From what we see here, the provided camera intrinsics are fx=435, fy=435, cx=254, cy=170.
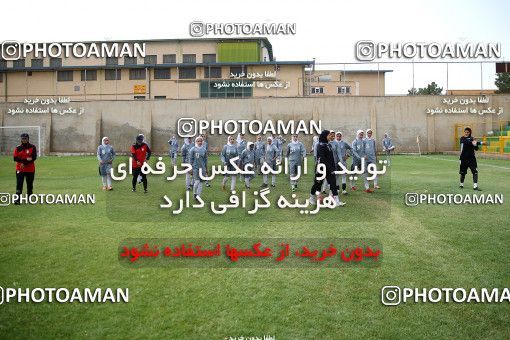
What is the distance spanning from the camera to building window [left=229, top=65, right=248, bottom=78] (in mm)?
44013

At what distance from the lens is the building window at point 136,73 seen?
1761 inches

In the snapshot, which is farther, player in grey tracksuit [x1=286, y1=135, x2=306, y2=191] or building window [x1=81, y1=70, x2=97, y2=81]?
building window [x1=81, y1=70, x2=97, y2=81]

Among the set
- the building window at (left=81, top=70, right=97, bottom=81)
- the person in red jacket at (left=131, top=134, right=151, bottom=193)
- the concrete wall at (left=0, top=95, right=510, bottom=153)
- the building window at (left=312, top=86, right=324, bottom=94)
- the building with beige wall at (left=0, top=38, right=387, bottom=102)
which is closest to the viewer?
the person in red jacket at (left=131, top=134, right=151, bottom=193)

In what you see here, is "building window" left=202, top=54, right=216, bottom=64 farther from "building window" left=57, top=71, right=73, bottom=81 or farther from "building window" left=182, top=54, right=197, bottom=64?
"building window" left=57, top=71, right=73, bottom=81

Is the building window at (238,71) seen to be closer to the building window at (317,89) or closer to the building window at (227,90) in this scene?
the building window at (227,90)

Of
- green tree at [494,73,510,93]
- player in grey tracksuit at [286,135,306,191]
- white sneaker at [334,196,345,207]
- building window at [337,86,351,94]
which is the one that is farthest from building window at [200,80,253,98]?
green tree at [494,73,510,93]

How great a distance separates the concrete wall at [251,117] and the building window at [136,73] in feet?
21.4

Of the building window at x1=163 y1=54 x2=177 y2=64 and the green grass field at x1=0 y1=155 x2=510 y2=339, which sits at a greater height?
the building window at x1=163 y1=54 x2=177 y2=64

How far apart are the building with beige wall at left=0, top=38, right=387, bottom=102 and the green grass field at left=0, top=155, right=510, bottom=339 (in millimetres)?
33288

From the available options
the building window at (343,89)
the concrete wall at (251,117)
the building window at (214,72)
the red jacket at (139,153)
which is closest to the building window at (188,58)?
the building window at (214,72)

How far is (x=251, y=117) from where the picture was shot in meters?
38.5

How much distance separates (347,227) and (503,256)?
306 cm

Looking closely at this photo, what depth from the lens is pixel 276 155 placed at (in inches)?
728

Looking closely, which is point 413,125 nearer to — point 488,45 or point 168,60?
point 488,45
